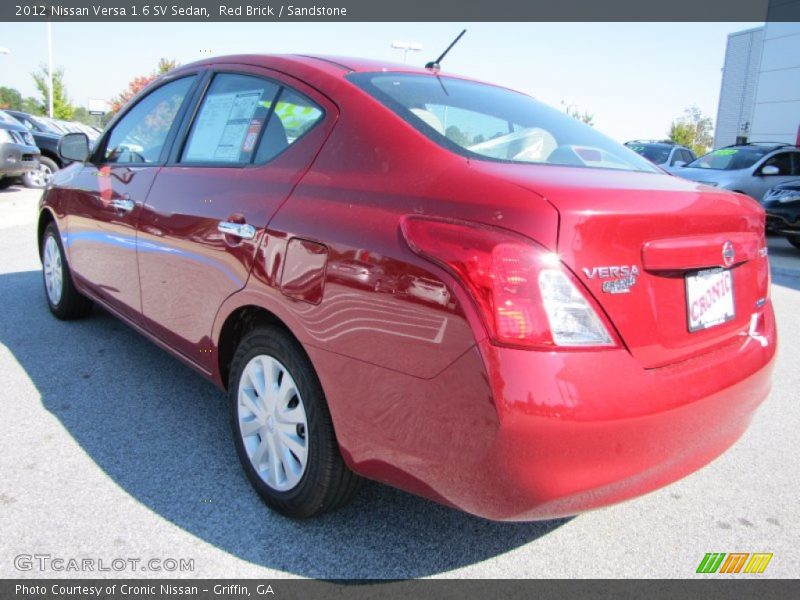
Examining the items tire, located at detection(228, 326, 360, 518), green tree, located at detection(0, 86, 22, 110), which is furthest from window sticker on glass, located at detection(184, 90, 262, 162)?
green tree, located at detection(0, 86, 22, 110)

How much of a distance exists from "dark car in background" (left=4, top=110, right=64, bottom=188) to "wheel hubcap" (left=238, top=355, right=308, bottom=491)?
14.3 m

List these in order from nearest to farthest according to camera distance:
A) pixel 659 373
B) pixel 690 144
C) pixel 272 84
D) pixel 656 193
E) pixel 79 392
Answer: pixel 659 373 → pixel 656 193 → pixel 272 84 → pixel 79 392 → pixel 690 144

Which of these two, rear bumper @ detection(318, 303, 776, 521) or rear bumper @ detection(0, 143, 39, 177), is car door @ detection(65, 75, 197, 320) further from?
rear bumper @ detection(0, 143, 39, 177)

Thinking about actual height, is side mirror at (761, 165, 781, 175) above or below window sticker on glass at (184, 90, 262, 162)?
below

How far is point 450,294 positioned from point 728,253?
1.02 metres

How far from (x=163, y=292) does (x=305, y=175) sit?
1179mm

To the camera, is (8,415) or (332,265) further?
(8,415)

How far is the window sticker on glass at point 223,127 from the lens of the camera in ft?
8.83

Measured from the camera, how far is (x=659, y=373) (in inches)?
71.4

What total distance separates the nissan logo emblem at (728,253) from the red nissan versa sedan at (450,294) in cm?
1

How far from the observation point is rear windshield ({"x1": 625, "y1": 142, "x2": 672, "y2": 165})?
1572 centimetres

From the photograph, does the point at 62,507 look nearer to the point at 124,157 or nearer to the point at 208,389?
the point at 208,389

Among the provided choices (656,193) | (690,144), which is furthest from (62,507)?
(690,144)

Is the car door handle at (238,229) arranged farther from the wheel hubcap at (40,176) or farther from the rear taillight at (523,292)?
the wheel hubcap at (40,176)
